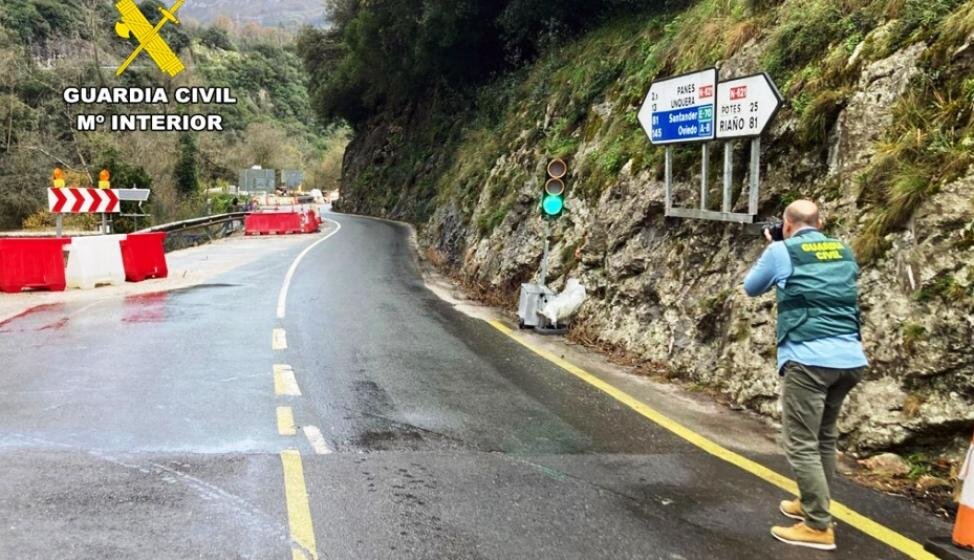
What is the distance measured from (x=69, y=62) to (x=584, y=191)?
1950 inches

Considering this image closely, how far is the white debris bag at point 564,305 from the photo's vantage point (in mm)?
10953

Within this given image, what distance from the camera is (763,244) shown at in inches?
317

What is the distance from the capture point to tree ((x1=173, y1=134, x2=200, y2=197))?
5056 centimetres

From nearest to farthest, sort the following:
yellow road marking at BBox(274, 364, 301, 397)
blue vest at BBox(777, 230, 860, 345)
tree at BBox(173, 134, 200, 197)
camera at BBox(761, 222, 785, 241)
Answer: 1. blue vest at BBox(777, 230, 860, 345)
2. camera at BBox(761, 222, 785, 241)
3. yellow road marking at BBox(274, 364, 301, 397)
4. tree at BBox(173, 134, 200, 197)

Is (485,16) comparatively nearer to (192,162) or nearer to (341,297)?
(341,297)

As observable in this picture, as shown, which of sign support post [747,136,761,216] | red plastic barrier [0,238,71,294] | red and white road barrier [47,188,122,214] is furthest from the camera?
red and white road barrier [47,188,122,214]

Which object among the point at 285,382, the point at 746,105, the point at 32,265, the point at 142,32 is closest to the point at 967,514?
the point at 746,105

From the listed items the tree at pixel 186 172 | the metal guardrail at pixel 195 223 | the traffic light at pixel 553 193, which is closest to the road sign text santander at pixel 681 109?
the traffic light at pixel 553 193

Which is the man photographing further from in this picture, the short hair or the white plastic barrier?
the white plastic barrier

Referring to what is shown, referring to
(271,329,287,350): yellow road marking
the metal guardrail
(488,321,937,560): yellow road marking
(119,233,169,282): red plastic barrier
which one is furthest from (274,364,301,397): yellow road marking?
the metal guardrail

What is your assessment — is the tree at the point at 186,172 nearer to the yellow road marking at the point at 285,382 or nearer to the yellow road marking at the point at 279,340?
the yellow road marking at the point at 279,340

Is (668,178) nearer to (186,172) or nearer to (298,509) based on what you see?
(298,509)

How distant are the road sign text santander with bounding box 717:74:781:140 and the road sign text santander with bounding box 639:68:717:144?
0.17 meters

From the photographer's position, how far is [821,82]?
809cm
